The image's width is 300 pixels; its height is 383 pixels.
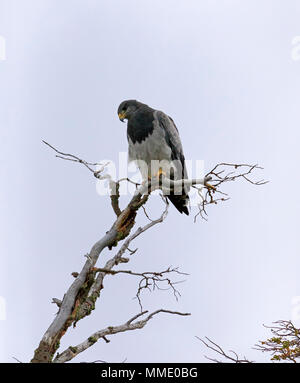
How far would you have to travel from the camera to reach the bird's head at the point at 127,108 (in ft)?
30.6

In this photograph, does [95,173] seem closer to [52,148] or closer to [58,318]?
[52,148]

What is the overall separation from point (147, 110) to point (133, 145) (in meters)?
0.74

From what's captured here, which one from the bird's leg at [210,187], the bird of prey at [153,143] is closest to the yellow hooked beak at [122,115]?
the bird of prey at [153,143]

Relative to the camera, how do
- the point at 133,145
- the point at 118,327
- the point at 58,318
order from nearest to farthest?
the point at 58,318, the point at 118,327, the point at 133,145

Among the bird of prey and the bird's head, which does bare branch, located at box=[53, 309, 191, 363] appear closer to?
the bird of prey

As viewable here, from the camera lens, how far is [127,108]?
30.8 feet

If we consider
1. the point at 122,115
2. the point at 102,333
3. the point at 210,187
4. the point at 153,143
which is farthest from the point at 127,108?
the point at 102,333

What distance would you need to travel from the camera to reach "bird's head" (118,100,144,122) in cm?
932

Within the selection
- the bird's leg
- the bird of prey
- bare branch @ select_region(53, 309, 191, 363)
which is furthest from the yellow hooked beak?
bare branch @ select_region(53, 309, 191, 363)

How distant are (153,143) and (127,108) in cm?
105

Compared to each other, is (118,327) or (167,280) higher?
(167,280)
